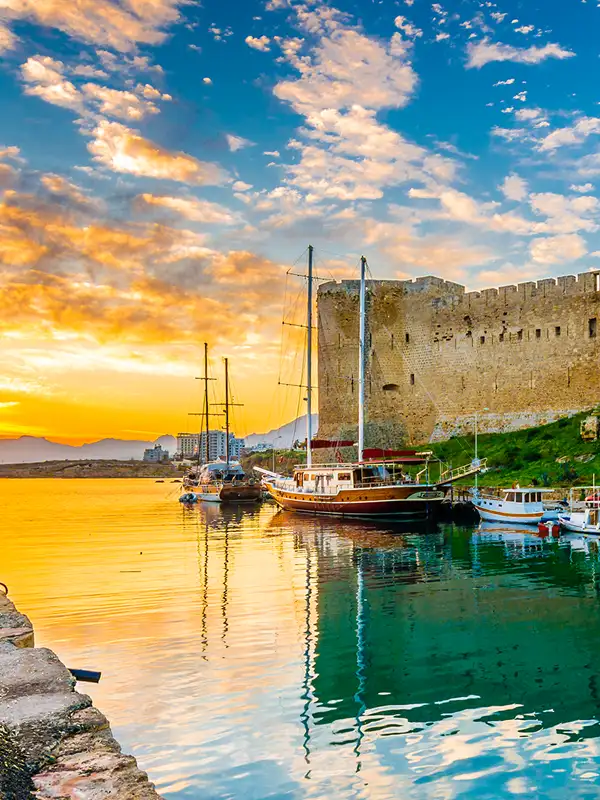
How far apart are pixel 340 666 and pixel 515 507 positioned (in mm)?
17375

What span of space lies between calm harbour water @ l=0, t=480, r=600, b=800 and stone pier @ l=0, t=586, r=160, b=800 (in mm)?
1192

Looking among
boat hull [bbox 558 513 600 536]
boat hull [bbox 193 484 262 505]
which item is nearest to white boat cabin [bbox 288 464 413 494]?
boat hull [bbox 558 513 600 536]

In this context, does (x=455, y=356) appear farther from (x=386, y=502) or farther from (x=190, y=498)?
(x=190, y=498)

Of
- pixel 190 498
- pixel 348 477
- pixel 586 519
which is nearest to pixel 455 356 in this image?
pixel 348 477

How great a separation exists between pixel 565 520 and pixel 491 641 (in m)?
14.3

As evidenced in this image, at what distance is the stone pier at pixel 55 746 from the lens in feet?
10.6

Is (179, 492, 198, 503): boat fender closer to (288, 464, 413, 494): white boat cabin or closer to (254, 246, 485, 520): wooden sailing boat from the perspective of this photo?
(254, 246, 485, 520): wooden sailing boat

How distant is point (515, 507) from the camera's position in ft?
78.2

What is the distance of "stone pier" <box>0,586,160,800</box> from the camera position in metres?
3.22

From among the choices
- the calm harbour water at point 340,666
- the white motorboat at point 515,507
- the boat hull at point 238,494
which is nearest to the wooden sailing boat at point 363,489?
the white motorboat at point 515,507

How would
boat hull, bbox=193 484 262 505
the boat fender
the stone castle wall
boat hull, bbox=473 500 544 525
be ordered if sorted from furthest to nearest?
the boat fender
boat hull, bbox=193 484 262 505
the stone castle wall
boat hull, bbox=473 500 544 525

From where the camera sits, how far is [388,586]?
12867mm

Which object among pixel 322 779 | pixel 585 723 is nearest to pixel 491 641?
pixel 585 723

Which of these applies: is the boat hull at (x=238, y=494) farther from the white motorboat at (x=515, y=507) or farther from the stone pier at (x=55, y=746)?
the stone pier at (x=55, y=746)
